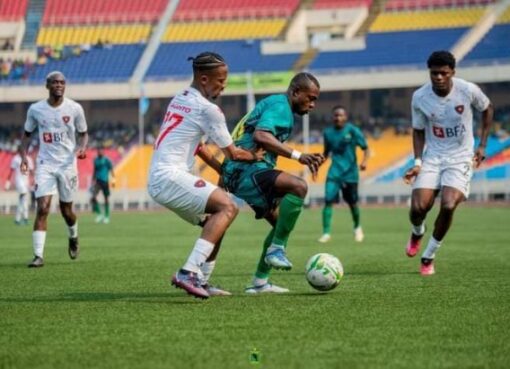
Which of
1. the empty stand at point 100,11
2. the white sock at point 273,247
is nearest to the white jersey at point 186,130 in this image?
the white sock at point 273,247

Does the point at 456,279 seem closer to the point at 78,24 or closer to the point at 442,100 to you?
the point at 442,100

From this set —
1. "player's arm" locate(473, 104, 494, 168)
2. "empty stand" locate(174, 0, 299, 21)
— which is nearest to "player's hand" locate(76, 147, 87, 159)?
"player's arm" locate(473, 104, 494, 168)

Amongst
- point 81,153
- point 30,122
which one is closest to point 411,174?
point 81,153

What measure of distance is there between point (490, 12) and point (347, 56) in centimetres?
768

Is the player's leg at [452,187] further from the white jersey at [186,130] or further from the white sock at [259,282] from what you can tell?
the white jersey at [186,130]

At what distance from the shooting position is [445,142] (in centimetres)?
1245

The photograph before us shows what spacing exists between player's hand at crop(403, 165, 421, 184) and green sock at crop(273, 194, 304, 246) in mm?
2180

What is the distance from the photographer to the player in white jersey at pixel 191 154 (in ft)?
30.6

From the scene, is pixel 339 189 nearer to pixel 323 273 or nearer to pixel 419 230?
pixel 419 230

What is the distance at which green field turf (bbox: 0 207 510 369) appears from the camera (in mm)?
6531

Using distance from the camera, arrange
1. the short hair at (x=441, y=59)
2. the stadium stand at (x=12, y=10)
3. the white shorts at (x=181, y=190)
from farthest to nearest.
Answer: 1. the stadium stand at (x=12, y=10)
2. the short hair at (x=441, y=59)
3. the white shorts at (x=181, y=190)

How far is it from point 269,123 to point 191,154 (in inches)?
30.0

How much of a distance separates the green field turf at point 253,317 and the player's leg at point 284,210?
36 centimetres

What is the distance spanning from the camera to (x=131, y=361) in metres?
6.40
